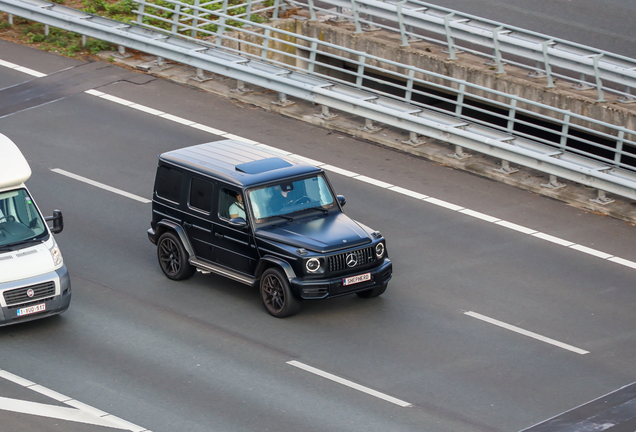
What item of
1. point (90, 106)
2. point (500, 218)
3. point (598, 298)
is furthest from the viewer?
point (90, 106)

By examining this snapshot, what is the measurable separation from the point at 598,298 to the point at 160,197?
6108mm

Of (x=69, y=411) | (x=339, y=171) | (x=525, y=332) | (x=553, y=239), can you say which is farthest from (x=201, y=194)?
(x=553, y=239)

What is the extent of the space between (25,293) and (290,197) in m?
3.59

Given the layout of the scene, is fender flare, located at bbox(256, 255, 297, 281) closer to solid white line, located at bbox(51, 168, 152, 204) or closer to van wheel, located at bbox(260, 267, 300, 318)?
van wheel, located at bbox(260, 267, 300, 318)

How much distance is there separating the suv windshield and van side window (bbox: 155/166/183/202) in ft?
4.23

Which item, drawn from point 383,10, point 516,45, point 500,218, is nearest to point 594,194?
point 500,218

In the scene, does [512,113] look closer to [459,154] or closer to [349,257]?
[459,154]

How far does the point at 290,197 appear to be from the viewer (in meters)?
14.9

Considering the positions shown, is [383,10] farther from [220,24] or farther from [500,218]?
[500,218]

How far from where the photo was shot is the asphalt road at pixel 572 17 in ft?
78.2

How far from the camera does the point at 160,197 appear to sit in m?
15.7

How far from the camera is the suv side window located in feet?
48.2

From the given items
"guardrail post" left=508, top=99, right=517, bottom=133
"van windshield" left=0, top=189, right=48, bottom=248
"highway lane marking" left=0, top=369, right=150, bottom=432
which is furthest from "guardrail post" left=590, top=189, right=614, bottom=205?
"highway lane marking" left=0, top=369, right=150, bottom=432

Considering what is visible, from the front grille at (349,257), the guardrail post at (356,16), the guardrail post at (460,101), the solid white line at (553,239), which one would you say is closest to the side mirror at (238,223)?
the front grille at (349,257)
